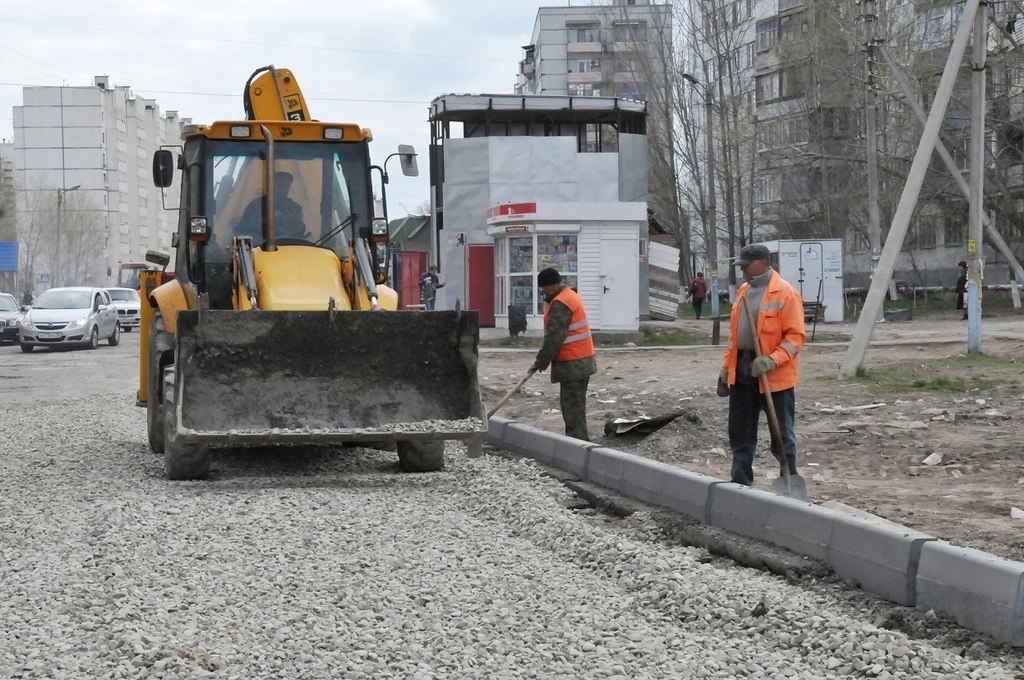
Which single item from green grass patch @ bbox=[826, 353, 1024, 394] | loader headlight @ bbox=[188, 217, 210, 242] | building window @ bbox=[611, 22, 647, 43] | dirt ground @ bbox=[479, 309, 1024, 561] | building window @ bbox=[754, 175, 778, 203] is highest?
building window @ bbox=[611, 22, 647, 43]

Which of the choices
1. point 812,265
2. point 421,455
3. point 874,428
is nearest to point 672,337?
point 812,265

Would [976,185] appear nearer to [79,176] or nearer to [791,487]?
[791,487]

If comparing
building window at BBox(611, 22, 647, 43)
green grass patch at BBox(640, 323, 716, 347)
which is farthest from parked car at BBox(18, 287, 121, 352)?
building window at BBox(611, 22, 647, 43)

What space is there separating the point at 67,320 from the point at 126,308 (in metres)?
13.0

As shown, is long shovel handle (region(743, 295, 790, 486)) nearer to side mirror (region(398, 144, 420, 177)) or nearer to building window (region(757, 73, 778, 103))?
side mirror (region(398, 144, 420, 177))

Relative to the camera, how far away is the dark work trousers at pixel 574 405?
38.9 feet

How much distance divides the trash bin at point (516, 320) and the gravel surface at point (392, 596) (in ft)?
65.3

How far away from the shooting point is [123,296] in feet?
153

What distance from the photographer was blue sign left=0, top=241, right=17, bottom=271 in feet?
270

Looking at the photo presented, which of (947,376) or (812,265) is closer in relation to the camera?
(947,376)

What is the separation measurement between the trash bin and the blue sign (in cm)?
6074

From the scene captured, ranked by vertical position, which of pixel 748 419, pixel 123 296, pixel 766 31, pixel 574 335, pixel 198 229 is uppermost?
pixel 766 31

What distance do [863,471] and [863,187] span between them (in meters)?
41.5

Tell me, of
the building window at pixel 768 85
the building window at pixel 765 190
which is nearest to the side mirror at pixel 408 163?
the building window at pixel 765 190
